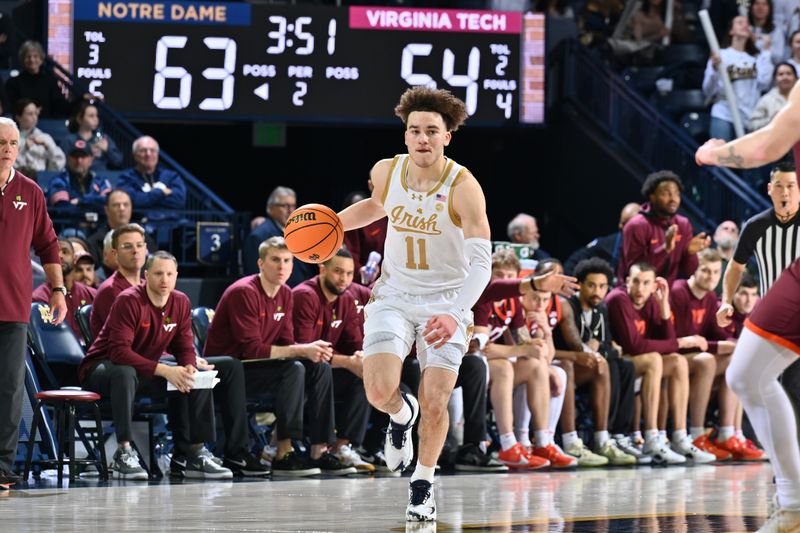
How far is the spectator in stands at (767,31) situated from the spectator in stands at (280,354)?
8501mm

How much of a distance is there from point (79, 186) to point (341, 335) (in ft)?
11.3

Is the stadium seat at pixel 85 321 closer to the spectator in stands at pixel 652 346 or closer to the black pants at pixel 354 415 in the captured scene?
the black pants at pixel 354 415

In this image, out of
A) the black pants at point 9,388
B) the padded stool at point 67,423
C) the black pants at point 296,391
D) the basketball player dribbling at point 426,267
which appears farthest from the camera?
the black pants at point 296,391

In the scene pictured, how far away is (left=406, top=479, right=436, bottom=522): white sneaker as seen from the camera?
6.50 metres

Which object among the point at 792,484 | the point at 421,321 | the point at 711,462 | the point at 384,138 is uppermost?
the point at 384,138

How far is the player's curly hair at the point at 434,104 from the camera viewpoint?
22.5 feet

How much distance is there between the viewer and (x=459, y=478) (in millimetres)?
9297

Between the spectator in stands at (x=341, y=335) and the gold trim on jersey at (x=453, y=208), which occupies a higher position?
the gold trim on jersey at (x=453, y=208)

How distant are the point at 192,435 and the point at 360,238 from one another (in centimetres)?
256

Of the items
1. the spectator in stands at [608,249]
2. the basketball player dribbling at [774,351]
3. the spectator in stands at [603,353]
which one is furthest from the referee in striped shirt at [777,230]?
the spectator in stands at [608,249]

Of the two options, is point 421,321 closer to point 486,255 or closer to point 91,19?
point 486,255

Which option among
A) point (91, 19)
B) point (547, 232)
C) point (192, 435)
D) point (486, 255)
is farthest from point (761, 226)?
point (547, 232)

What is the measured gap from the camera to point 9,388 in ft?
26.8

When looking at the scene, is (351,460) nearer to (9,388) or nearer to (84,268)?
(84,268)
